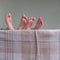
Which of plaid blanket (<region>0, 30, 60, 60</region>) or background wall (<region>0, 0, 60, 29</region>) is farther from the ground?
background wall (<region>0, 0, 60, 29</region>)

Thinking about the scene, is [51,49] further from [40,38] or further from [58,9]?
[58,9]

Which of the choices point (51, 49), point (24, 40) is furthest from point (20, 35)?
point (51, 49)

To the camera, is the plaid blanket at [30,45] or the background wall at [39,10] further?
the background wall at [39,10]

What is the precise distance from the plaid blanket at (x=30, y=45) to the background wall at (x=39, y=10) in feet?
5.23

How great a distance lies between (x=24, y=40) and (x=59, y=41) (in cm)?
17

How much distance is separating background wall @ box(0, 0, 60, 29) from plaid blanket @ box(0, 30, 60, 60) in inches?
62.8

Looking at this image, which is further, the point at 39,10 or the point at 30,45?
the point at 39,10

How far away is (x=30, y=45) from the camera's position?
0.70m

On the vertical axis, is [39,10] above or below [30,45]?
above

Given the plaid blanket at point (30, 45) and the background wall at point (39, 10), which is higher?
the background wall at point (39, 10)

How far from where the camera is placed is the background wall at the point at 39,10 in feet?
7.55

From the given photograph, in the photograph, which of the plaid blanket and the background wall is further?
the background wall

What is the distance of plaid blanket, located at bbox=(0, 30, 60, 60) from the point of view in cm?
69

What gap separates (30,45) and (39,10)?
5.57 feet
